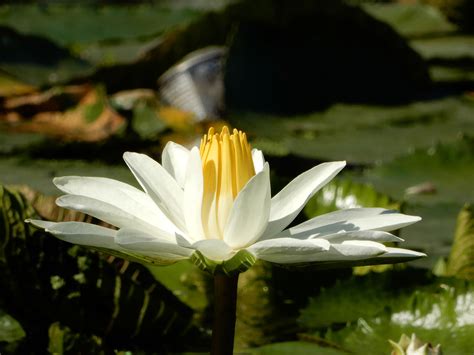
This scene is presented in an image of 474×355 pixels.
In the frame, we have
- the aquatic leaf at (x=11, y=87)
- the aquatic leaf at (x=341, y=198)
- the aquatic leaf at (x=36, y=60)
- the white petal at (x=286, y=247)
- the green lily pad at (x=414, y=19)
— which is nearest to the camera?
the white petal at (x=286, y=247)

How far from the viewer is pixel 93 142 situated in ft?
6.71

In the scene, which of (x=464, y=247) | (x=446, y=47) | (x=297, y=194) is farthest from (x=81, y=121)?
(x=446, y=47)

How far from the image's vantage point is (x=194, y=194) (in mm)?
730

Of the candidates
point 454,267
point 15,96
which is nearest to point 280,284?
point 454,267

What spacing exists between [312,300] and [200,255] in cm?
47

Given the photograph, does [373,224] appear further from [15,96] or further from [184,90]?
[184,90]

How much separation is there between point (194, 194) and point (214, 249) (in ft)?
0.22

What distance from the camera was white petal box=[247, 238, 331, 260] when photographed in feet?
2.14

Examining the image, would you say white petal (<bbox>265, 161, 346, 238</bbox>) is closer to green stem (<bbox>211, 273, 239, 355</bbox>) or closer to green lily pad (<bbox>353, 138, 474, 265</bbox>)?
green stem (<bbox>211, 273, 239, 355</bbox>)

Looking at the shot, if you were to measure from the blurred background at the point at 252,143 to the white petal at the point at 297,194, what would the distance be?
297 millimetres

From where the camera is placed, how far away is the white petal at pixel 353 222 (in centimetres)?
73

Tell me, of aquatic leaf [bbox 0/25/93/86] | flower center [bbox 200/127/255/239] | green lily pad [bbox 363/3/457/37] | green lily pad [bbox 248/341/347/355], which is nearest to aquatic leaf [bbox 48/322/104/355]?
green lily pad [bbox 248/341/347/355]

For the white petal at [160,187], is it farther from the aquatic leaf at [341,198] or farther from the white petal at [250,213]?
the aquatic leaf at [341,198]

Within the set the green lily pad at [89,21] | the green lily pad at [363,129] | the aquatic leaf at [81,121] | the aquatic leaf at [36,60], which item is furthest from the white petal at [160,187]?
the green lily pad at [89,21]
